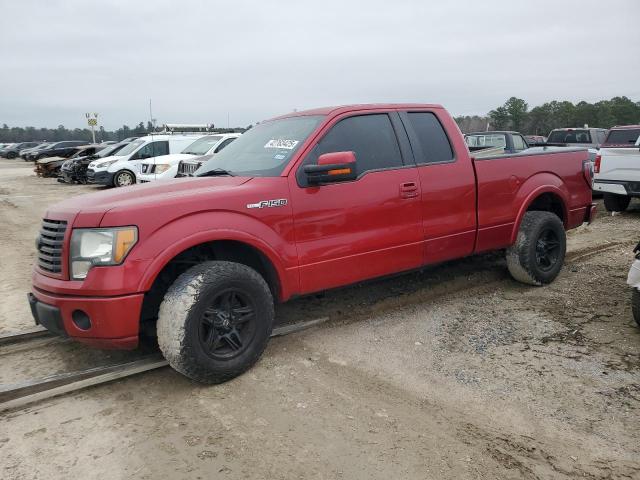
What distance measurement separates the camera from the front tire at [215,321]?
3.33m

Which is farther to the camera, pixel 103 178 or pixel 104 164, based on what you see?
pixel 104 164

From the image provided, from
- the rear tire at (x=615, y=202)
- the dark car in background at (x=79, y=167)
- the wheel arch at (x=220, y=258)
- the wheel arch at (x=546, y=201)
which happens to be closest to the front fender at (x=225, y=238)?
the wheel arch at (x=220, y=258)

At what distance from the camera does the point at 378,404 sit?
3285mm

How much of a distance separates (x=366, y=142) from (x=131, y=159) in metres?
14.7

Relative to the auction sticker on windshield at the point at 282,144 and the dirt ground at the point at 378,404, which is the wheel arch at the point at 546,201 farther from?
the auction sticker on windshield at the point at 282,144

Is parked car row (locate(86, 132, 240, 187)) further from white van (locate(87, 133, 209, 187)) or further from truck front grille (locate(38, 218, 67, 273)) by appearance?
truck front grille (locate(38, 218, 67, 273))

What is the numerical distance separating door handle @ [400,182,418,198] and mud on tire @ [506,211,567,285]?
5.43 ft

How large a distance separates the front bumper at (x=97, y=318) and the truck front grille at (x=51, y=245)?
207 millimetres

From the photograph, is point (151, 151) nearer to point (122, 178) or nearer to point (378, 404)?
point (122, 178)

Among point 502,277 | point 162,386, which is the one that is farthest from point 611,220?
point 162,386

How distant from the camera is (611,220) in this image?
1004 cm

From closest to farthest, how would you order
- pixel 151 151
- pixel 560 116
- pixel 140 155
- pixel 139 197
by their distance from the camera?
1. pixel 139 197
2. pixel 151 151
3. pixel 140 155
4. pixel 560 116

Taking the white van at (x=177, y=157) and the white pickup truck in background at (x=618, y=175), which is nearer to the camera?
the white pickup truck in background at (x=618, y=175)

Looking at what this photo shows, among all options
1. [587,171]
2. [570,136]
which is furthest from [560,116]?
[587,171]
